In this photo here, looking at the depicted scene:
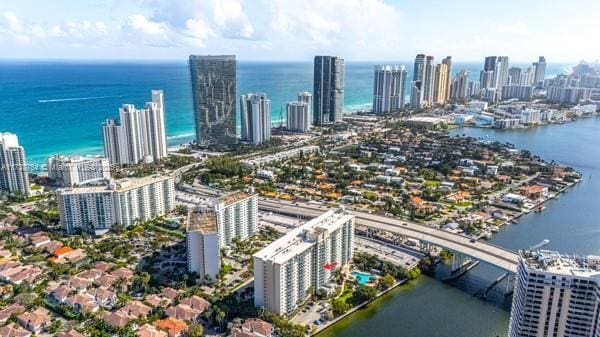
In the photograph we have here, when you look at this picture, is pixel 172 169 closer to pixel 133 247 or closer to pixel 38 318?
pixel 133 247

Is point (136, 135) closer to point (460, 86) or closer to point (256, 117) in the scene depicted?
point (256, 117)

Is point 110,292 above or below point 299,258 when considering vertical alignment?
below

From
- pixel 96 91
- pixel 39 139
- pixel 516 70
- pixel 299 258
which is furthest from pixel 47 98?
pixel 516 70

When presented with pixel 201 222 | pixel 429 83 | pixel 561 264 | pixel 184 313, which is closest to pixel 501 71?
pixel 429 83

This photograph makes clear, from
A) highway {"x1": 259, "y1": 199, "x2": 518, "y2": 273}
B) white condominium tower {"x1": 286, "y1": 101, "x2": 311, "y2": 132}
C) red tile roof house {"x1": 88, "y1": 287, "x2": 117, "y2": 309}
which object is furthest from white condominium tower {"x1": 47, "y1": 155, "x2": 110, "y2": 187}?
white condominium tower {"x1": 286, "y1": 101, "x2": 311, "y2": 132}


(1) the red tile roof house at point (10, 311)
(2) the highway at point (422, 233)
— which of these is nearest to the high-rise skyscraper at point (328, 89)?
(2) the highway at point (422, 233)

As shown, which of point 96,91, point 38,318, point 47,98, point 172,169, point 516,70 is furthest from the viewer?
point 516,70

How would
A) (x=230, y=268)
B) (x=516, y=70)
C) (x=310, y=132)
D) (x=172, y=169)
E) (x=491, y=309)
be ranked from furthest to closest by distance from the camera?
(x=516, y=70), (x=310, y=132), (x=172, y=169), (x=230, y=268), (x=491, y=309)
